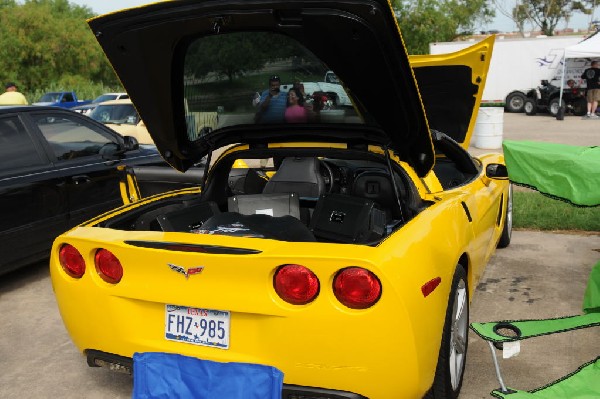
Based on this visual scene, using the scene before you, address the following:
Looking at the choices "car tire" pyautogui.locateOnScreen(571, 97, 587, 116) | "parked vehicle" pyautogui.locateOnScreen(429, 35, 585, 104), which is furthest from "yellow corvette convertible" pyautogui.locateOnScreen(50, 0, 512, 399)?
"parked vehicle" pyautogui.locateOnScreen(429, 35, 585, 104)

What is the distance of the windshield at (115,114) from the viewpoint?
40.0 feet

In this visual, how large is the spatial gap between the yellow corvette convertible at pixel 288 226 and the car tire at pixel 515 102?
2257 centimetres

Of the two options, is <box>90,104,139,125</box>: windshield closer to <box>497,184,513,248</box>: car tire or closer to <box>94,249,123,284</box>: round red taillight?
<box>497,184,513,248</box>: car tire

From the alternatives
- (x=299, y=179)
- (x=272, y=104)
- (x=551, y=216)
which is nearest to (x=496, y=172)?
(x=299, y=179)

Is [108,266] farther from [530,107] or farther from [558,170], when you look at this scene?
[530,107]

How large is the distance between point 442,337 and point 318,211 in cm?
101

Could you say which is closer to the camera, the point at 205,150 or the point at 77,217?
the point at 205,150

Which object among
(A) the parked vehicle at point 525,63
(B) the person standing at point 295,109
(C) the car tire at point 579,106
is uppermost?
(A) the parked vehicle at point 525,63

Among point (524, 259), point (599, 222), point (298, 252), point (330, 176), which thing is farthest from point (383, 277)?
point (599, 222)

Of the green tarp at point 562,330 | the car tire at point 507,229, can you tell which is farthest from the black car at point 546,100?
the green tarp at point 562,330

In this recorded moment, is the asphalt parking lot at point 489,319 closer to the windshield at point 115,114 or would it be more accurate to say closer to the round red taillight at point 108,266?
the round red taillight at point 108,266

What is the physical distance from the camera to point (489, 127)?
45.4 feet

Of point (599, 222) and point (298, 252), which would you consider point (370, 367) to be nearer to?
point (298, 252)

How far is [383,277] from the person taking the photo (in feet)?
8.05
